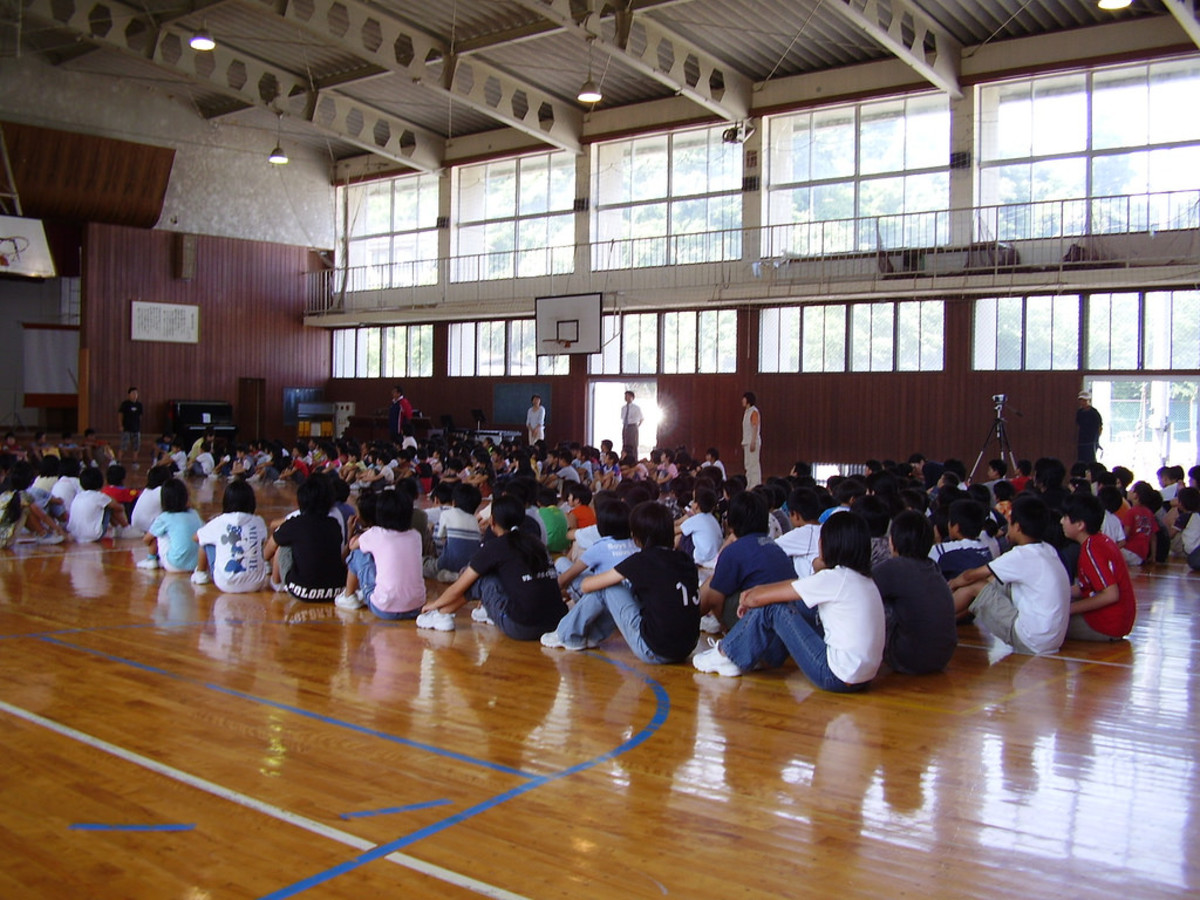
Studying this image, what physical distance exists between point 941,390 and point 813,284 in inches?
107

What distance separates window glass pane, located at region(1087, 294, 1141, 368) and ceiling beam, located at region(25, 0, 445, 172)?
14872 millimetres

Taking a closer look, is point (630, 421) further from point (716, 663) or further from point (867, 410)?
point (716, 663)

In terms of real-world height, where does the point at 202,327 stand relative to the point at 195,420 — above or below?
above

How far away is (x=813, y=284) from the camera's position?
17500 millimetres

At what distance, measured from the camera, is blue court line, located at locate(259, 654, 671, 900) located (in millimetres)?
2947

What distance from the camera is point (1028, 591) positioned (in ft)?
19.7

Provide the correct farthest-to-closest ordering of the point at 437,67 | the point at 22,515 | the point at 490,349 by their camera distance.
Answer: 1. the point at 490,349
2. the point at 437,67
3. the point at 22,515

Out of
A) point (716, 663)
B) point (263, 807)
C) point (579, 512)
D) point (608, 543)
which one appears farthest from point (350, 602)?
point (263, 807)

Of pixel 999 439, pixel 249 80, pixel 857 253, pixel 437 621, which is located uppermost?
pixel 249 80

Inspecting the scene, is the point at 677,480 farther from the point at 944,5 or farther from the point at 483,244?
the point at 483,244

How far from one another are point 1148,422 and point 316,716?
14.7 meters

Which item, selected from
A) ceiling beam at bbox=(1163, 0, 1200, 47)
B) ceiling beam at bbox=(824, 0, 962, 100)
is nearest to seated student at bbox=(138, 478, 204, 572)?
ceiling beam at bbox=(824, 0, 962, 100)

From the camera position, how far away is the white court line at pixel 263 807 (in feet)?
9.75

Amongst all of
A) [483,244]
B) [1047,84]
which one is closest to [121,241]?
[483,244]
